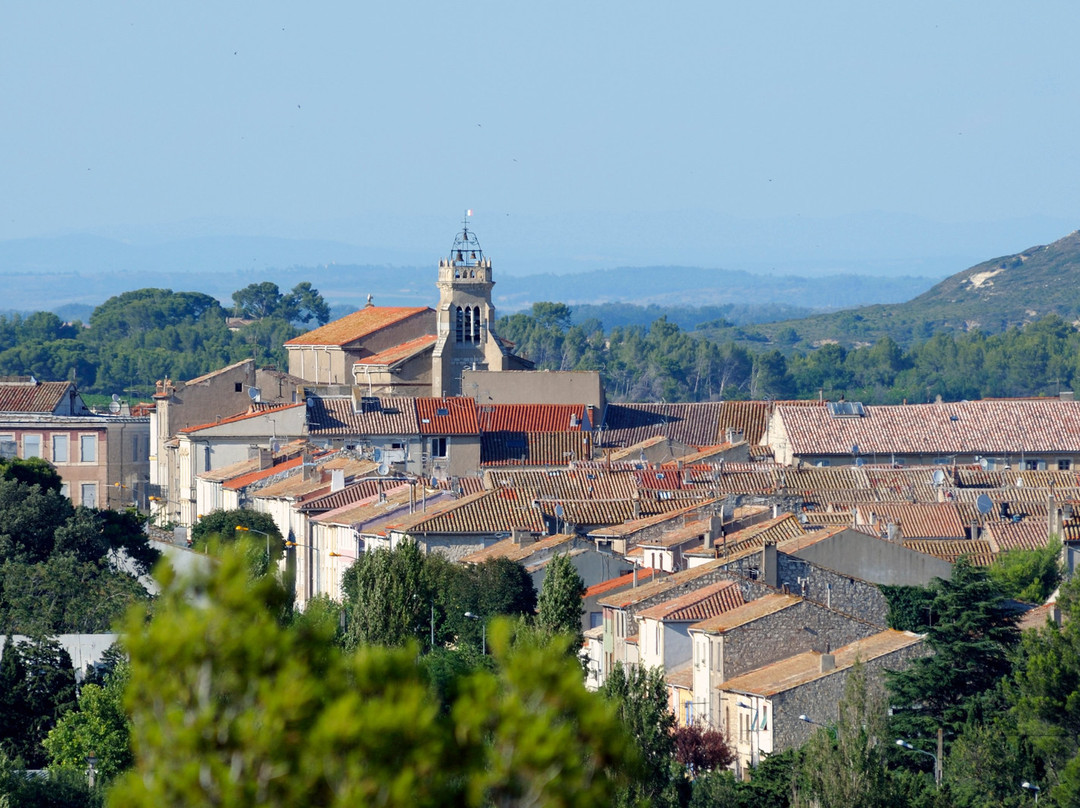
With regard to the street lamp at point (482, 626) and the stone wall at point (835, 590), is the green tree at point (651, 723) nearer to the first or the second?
the stone wall at point (835, 590)

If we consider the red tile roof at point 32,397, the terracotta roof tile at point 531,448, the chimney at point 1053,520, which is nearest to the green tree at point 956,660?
the chimney at point 1053,520

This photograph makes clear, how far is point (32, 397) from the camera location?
83.2m

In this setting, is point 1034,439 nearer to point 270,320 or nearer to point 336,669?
point 336,669

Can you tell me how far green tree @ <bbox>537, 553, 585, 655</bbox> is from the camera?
3928 cm

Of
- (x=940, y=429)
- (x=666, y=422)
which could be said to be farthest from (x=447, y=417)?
(x=940, y=429)

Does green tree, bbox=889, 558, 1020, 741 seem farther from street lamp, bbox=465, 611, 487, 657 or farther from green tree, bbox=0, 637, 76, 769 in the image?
green tree, bbox=0, 637, 76, 769

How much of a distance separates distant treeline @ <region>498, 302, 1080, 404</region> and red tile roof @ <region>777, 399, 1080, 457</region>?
8831 cm

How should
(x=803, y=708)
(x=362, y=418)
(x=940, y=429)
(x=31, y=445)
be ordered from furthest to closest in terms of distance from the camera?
(x=31, y=445), (x=940, y=429), (x=362, y=418), (x=803, y=708)

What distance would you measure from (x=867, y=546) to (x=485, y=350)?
4384cm

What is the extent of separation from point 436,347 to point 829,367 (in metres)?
104

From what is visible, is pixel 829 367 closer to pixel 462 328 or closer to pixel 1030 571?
pixel 462 328

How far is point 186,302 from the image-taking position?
19275 centimetres

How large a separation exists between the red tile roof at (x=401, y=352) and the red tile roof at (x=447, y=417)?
1095cm

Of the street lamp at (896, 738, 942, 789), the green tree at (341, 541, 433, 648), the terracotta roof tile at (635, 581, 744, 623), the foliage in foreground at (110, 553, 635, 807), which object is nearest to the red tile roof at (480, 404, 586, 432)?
the green tree at (341, 541, 433, 648)
